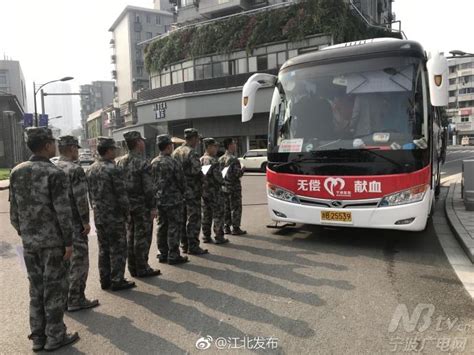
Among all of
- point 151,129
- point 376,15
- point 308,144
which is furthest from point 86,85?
point 308,144

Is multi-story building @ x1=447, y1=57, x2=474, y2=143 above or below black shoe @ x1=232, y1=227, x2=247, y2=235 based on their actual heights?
above

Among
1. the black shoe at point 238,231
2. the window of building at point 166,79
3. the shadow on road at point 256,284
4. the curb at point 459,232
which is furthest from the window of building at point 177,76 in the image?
the shadow on road at point 256,284

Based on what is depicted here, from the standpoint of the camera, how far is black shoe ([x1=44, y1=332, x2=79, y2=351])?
3.78m

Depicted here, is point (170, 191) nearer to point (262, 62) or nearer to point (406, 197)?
point (406, 197)

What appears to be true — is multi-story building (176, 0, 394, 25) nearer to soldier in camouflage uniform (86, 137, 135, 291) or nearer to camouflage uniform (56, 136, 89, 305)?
soldier in camouflage uniform (86, 137, 135, 291)

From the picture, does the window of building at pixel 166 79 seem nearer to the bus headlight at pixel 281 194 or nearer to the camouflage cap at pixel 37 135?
the bus headlight at pixel 281 194

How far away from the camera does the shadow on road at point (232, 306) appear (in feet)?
13.2

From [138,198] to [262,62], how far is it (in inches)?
1089

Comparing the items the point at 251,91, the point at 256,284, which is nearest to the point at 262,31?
the point at 251,91

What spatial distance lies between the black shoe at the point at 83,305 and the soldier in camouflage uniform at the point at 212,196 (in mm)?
2932

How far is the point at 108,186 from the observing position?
5172mm

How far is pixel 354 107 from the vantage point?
21.7 ft

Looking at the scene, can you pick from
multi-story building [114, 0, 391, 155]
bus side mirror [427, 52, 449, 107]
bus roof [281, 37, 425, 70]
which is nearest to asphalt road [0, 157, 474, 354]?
bus side mirror [427, 52, 449, 107]

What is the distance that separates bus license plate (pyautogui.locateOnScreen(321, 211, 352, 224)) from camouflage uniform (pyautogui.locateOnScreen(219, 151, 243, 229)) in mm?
Result: 2011
